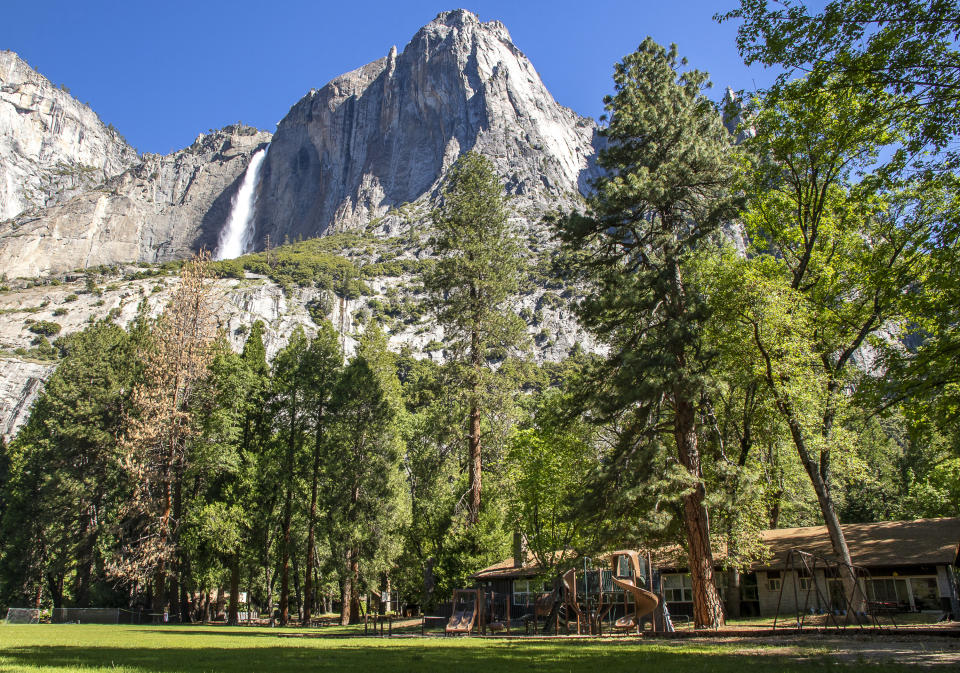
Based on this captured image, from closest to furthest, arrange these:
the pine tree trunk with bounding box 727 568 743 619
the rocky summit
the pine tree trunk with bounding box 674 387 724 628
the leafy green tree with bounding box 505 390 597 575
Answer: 1. the pine tree trunk with bounding box 674 387 724 628
2. the pine tree trunk with bounding box 727 568 743 619
3. the leafy green tree with bounding box 505 390 597 575
4. the rocky summit

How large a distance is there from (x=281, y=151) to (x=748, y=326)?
188 m

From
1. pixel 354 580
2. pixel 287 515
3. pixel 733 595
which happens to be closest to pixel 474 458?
pixel 354 580

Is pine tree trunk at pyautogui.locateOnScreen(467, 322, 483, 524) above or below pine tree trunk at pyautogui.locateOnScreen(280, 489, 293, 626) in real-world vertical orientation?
above

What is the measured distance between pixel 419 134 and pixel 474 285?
471 feet

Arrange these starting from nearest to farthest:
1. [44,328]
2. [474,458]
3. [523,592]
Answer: [474,458], [523,592], [44,328]

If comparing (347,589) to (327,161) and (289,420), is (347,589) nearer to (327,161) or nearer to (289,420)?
(289,420)

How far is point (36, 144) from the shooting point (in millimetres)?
179625

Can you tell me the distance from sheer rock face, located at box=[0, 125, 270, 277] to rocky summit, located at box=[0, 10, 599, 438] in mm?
425

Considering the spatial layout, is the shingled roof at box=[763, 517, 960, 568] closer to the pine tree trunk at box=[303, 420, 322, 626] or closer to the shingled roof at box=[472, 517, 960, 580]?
the shingled roof at box=[472, 517, 960, 580]

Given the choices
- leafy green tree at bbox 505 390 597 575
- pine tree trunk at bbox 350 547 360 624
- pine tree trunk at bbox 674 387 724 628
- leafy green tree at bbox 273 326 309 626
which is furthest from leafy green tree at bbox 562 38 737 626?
leafy green tree at bbox 273 326 309 626

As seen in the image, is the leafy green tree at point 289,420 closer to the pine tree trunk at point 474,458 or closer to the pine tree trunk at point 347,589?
the pine tree trunk at point 347,589

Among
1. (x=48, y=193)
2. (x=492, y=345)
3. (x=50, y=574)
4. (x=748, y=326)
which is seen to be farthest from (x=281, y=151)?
(x=748, y=326)

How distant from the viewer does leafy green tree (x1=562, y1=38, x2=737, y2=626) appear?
1533cm

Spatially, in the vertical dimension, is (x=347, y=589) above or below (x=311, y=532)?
below
